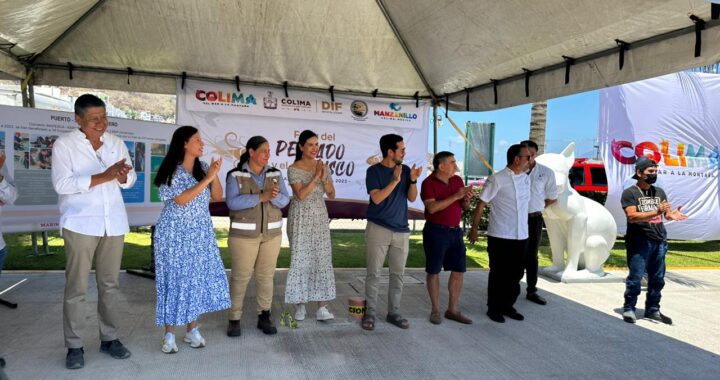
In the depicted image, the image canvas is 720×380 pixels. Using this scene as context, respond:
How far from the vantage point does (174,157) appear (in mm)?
3402

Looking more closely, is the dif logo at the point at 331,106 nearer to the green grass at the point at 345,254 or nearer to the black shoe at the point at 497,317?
the green grass at the point at 345,254

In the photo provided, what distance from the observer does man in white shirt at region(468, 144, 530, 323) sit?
4.58 m

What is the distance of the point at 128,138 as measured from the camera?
17.2 ft

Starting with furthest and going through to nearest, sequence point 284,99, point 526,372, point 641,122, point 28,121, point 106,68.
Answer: point 641,122
point 284,99
point 106,68
point 28,121
point 526,372

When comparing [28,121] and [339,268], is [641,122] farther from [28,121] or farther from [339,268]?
[28,121]

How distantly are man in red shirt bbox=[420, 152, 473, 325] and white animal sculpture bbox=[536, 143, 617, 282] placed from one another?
88.7 inches

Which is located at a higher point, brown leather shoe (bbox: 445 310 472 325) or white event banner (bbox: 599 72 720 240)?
white event banner (bbox: 599 72 720 240)

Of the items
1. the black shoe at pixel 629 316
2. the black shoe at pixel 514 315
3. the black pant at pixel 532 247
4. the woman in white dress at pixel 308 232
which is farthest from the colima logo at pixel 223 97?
the black shoe at pixel 629 316

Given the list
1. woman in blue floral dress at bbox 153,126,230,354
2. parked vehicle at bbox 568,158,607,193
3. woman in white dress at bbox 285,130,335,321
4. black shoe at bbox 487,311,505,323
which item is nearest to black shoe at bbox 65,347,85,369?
woman in blue floral dress at bbox 153,126,230,354

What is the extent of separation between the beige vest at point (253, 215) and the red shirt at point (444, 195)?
1.40 m

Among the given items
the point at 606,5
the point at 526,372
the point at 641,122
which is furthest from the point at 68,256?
the point at 641,122

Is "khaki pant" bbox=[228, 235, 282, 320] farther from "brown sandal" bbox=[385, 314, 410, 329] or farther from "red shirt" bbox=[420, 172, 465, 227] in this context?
"red shirt" bbox=[420, 172, 465, 227]

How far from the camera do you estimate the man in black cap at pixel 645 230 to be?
454cm

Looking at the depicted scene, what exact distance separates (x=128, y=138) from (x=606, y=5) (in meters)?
4.71
